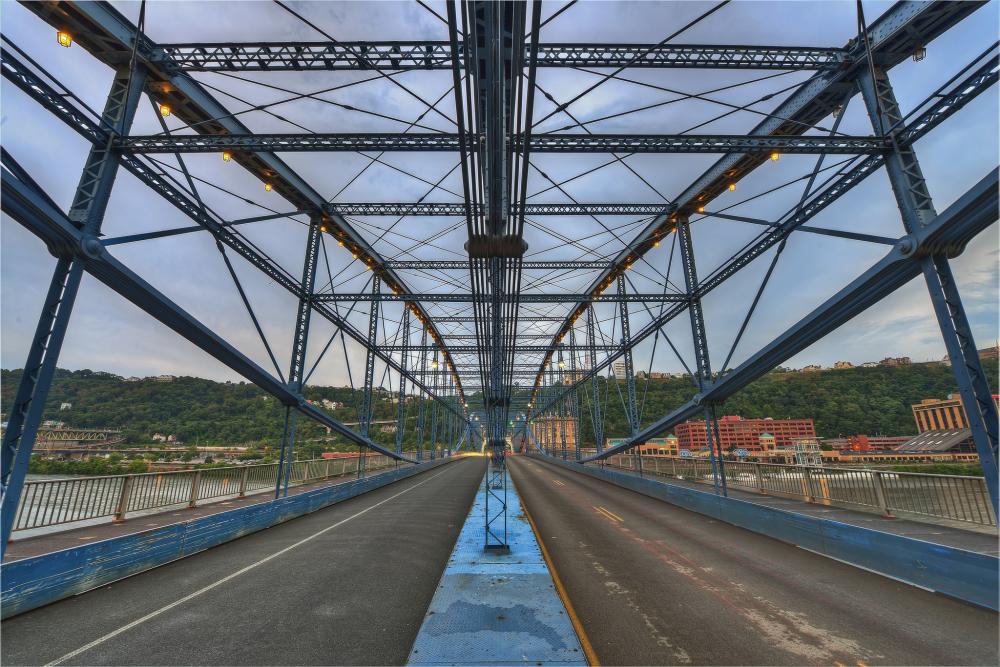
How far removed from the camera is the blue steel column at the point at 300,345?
574 inches

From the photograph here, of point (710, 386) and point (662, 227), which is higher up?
point (662, 227)

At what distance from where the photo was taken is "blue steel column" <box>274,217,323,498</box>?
14578 mm

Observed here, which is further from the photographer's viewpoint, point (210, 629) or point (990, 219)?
point (990, 219)

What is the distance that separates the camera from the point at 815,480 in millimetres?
12773

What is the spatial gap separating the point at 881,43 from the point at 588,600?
13612 millimetres

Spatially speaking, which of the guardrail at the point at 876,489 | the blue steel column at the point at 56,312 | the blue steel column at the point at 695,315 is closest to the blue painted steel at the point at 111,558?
the blue steel column at the point at 56,312

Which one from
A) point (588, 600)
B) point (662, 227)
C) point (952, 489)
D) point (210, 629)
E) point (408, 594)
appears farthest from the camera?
point (662, 227)

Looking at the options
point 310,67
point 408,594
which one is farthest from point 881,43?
point 408,594

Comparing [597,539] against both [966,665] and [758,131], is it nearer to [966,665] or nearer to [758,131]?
[966,665]

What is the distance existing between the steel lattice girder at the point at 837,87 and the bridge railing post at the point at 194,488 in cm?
2026

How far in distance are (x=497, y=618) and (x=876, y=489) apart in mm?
12537

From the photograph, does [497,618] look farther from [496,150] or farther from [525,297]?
[525,297]

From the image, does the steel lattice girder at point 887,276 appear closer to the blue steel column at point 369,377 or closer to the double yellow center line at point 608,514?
the double yellow center line at point 608,514

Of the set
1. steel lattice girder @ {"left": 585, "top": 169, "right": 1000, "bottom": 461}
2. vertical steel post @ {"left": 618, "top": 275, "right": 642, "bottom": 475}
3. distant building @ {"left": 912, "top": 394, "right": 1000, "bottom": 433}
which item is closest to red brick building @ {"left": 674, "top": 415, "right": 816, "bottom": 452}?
distant building @ {"left": 912, "top": 394, "right": 1000, "bottom": 433}
